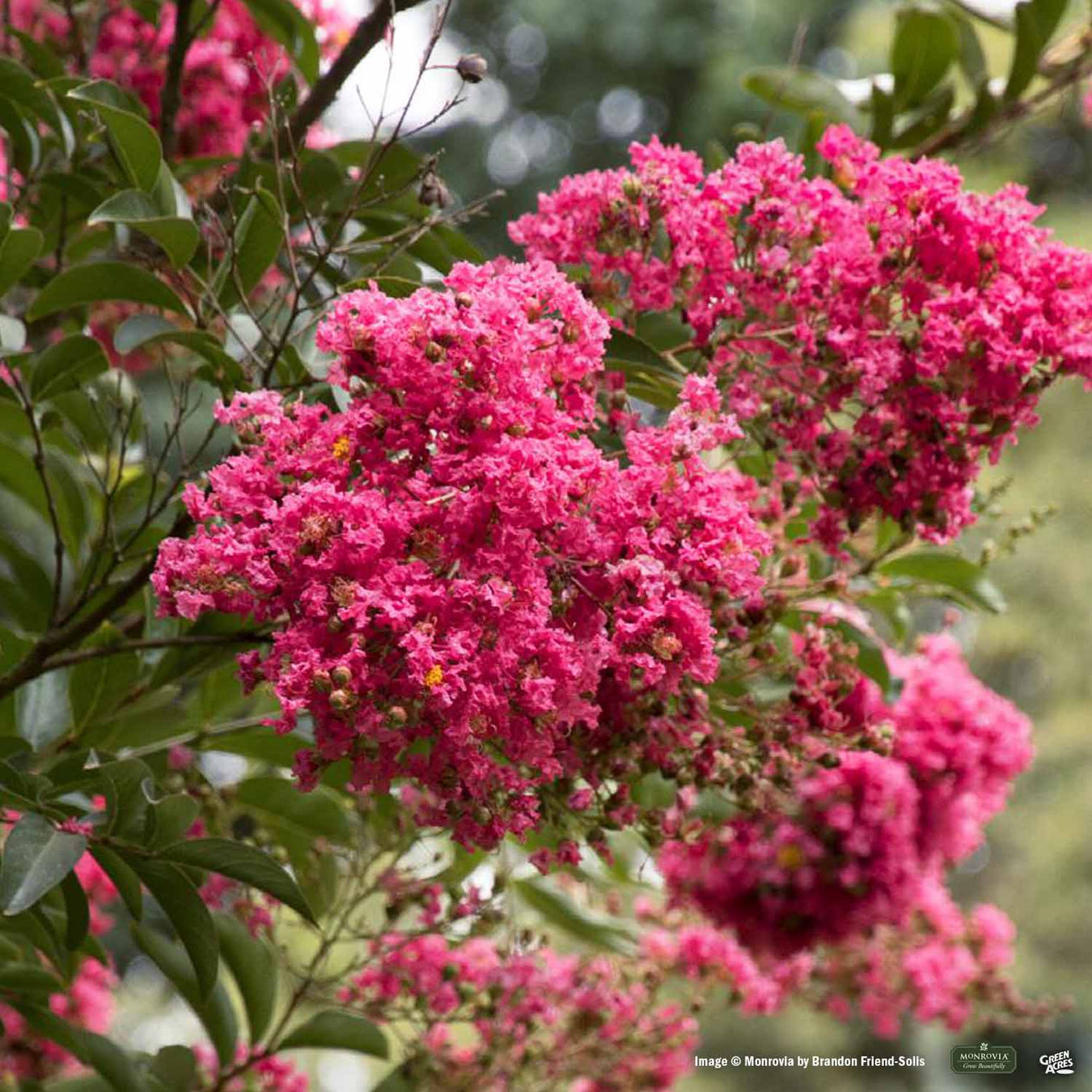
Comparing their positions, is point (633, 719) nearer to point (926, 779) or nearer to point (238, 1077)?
point (238, 1077)

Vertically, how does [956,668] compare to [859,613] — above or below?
above

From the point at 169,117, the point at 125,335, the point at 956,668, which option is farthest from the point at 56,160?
the point at 956,668

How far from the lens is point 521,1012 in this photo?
1434 mm

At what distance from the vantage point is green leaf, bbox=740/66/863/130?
1621 mm

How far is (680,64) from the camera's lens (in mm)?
7828

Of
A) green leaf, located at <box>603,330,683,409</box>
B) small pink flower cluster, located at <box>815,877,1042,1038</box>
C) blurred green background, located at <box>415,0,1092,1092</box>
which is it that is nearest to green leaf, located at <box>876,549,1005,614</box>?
green leaf, located at <box>603,330,683,409</box>

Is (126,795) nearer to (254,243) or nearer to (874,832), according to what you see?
(254,243)

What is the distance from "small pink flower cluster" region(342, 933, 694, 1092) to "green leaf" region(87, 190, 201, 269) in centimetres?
63

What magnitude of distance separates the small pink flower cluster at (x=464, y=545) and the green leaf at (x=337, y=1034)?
532 mm

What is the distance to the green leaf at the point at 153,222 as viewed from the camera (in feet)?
3.29

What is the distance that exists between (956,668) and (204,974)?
1.24 m

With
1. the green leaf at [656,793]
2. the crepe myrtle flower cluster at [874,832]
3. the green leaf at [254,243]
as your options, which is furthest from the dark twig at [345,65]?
the crepe myrtle flower cluster at [874,832]

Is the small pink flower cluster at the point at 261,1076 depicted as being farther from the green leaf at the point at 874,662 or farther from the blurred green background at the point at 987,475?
the blurred green background at the point at 987,475

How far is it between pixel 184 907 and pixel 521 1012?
539 mm
